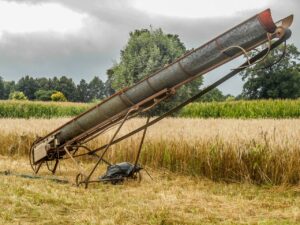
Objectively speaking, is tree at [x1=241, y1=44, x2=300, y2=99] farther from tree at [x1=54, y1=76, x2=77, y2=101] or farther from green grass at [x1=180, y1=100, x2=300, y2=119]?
tree at [x1=54, y1=76, x2=77, y2=101]

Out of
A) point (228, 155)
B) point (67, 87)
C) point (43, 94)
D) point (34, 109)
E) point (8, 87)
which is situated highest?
point (8, 87)

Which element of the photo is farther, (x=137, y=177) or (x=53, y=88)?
(x=53, y=88)

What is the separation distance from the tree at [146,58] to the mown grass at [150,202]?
14.0 metres

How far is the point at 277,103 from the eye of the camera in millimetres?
29641

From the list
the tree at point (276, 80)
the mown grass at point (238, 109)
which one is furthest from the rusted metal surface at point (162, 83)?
the tree at point (276, 80)

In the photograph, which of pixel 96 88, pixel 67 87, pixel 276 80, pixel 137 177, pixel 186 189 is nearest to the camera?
pixel 186 189

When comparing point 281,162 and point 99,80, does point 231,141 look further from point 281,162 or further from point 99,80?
point 99,80

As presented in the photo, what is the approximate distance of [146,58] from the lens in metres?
23.2

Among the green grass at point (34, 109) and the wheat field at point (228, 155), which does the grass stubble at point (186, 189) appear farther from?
the green grass at point (34, 109)

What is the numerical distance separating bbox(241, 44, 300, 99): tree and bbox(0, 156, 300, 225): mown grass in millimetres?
38000

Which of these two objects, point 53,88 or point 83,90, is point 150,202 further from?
point 83,90

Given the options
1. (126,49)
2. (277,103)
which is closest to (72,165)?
(126,49)

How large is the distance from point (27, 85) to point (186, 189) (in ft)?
282

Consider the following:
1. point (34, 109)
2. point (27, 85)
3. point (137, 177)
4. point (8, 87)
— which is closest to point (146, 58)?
point (137, 177)
